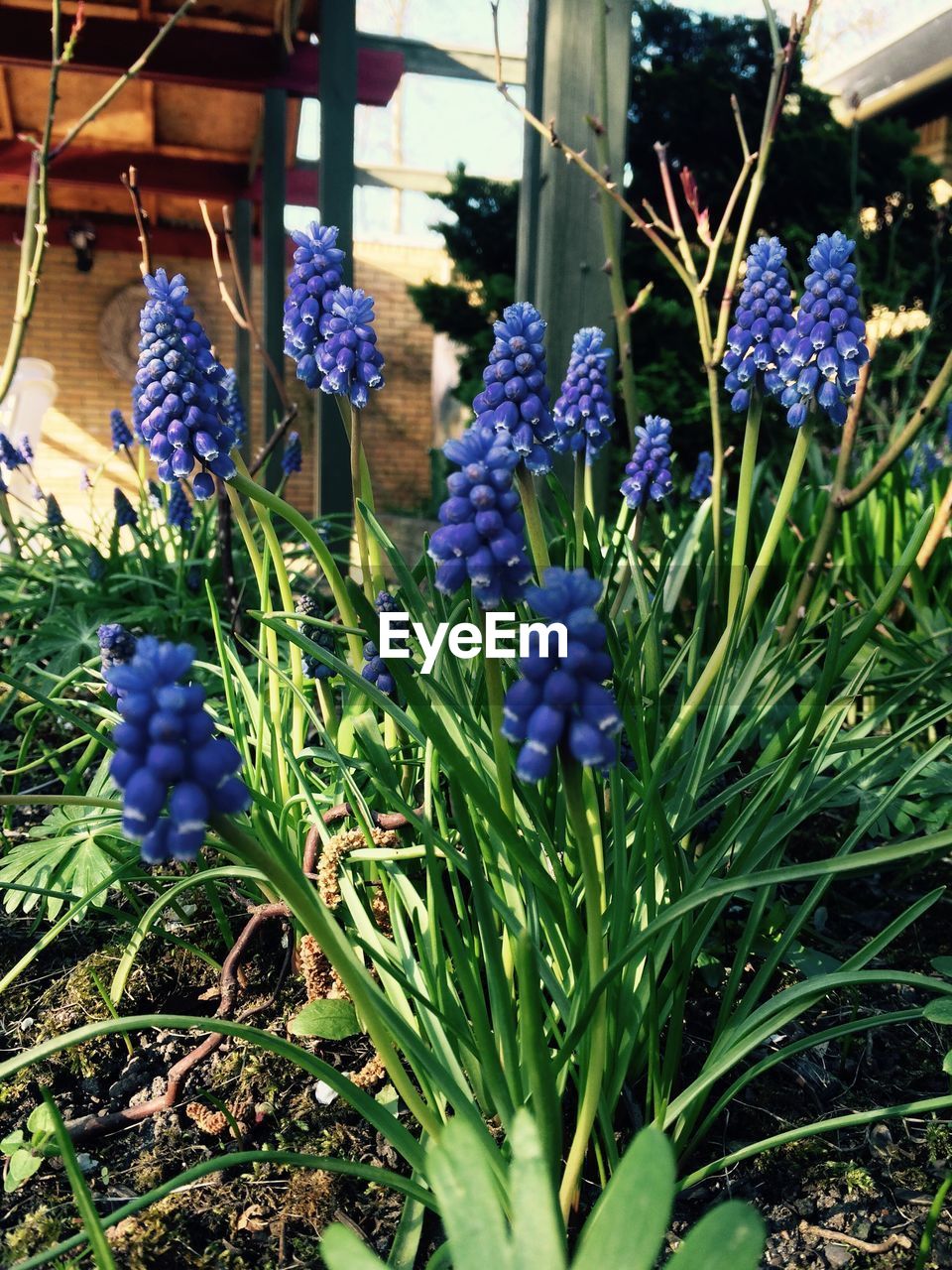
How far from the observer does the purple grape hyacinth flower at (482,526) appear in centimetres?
91

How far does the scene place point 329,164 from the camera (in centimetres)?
486

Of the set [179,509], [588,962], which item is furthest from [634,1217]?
[179,509]

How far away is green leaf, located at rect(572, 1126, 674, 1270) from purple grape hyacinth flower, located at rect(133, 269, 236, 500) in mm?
1057

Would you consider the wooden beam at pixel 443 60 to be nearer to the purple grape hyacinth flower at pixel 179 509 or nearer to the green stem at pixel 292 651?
the purple grape hyacinth flower at pixel 179 509

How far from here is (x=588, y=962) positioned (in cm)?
103

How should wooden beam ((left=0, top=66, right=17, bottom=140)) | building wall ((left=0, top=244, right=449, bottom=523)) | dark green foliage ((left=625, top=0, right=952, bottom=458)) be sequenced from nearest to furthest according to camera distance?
dark green foliage ((left=625, top=0, right=952, bottom=458)) → wooden beam ((left=0, top=66, right=17, bottom=140)) → building wall ((left=0, top=244, right=449, bottom=523))

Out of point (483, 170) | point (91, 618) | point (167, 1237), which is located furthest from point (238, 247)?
point (167, 1237)

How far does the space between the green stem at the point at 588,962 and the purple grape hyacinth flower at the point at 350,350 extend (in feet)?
2.59

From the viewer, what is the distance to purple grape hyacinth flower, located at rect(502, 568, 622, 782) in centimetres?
81

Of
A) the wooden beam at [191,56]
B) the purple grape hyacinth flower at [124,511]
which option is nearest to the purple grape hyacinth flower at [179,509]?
the purple grape hyacinth flower at [124,511]

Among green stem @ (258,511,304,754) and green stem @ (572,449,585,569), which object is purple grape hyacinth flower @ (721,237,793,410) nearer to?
green stem @ (572,449,585,569)

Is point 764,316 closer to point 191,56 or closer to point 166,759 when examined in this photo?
point 166,759

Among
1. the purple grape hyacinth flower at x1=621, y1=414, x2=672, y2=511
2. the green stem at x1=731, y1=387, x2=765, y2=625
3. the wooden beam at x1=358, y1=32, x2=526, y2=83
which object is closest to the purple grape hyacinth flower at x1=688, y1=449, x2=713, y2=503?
the purple grape hyacinth flower at x1=621, y1=414, x2=672, y2=511

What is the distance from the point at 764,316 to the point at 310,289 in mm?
741
